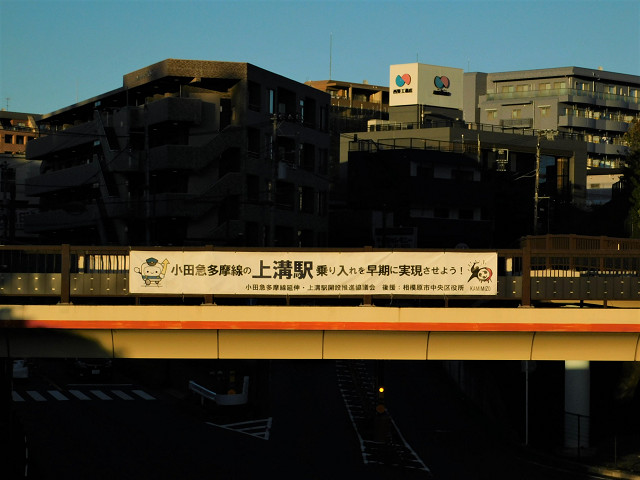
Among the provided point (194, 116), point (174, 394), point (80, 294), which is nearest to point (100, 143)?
point (194, 116)

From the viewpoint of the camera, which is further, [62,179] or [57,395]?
[62,179]

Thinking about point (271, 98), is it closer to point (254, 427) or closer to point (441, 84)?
point (254, 427)

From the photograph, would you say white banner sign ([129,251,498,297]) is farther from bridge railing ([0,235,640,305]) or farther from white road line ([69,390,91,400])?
white road line ([69,390,91,400])

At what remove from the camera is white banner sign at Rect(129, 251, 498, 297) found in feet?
85.0

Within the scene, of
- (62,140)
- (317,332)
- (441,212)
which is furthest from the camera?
(441,212)

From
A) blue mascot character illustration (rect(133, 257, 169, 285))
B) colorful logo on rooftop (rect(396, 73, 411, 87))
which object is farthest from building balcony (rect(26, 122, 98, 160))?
blue mascot character illustration (rect(133, 257, 169, 285))

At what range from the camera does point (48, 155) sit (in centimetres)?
9119

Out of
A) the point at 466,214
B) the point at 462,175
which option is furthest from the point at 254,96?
the point at 466,214

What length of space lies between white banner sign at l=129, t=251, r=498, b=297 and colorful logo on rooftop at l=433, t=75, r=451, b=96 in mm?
86485

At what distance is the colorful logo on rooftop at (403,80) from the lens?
109312 millimetres

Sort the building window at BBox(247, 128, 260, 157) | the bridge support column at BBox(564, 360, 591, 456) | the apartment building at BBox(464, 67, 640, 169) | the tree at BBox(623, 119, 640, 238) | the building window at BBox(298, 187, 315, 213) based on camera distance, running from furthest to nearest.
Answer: the apartment building at BBox(464, 67, 640, 169)
the building window at BBox(298, 187, 315, 213)
the building window at BBox(247, 128, 260, 157)
the tree at BBox(623, 119, 640, 238)
the bridge support column at BBox(564, 360, 591, 456)

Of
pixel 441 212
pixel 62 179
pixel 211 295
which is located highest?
pixel 62 179

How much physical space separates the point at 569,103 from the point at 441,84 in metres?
33.6

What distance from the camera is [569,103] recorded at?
5379 inches
